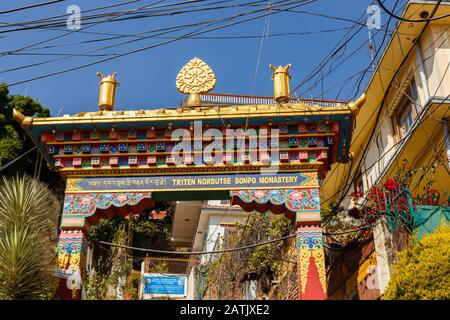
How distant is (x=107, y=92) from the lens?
9.98 meters

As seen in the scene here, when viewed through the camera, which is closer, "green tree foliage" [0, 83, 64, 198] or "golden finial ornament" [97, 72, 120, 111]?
"golden finial ornament" [97, 72, 120, 111]

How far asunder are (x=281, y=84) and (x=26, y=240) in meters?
4.96

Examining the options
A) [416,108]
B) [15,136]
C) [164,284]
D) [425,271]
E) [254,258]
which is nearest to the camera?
[425,271]

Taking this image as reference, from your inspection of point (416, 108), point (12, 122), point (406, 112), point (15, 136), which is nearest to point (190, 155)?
point (416, 108)

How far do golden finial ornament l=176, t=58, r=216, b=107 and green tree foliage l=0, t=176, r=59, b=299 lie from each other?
10.6 feet

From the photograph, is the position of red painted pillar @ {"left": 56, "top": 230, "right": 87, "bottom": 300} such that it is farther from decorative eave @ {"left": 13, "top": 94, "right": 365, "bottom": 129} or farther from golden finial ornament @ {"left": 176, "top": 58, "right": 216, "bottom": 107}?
golden finial ornament @ {"left": 176, "top": 58, "right": 216, "bottom": 107}

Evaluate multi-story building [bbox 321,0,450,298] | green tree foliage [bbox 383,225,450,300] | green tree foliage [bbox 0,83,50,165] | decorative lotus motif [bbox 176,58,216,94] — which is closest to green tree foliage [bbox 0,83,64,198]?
green tree foliage [bbox 0,83,50,165]

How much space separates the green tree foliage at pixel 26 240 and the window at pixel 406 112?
7999 millimetres

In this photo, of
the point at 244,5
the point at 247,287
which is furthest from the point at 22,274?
the point at 247,287

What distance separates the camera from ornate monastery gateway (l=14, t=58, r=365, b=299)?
9086 millimetres

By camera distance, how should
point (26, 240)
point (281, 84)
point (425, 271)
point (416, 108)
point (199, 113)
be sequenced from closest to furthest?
point (26, 240), point (425, 271), point (199, 113), point (281, 84), point (416, 108)

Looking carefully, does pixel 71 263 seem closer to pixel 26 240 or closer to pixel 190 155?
pixel 26 240

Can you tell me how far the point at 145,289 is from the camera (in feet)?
63.2
